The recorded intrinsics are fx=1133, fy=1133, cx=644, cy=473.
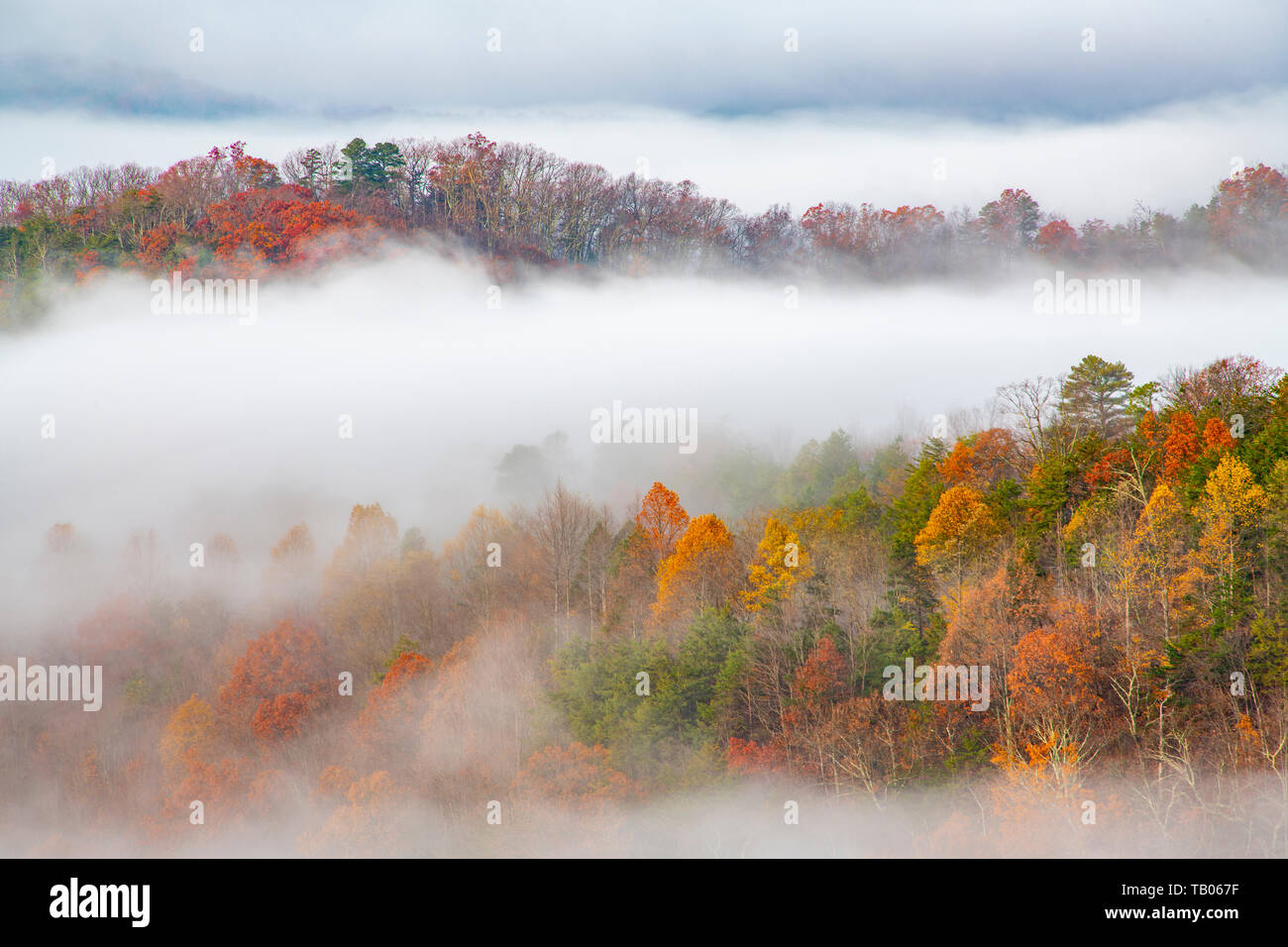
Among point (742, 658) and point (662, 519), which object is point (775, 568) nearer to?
point (742, 658)

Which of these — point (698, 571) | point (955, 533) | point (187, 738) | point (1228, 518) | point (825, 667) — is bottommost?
point (187, 738)

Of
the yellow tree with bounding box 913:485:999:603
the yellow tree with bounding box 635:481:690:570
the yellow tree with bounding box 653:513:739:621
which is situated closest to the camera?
the yellow tree with bounding box 913:485:999:603

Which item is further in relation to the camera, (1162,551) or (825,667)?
(825,667)

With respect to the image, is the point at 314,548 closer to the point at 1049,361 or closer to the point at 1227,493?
the point at 1227,493

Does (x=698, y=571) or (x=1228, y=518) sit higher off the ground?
(x=1228, y=518)

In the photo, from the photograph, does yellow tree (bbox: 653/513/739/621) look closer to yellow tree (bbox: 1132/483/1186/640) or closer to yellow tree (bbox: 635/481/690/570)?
yellow tree (bbox: 635/481/690/570)

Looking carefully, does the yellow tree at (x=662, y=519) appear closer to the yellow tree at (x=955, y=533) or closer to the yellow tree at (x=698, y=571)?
the yellow tree at (x=698, y=571)

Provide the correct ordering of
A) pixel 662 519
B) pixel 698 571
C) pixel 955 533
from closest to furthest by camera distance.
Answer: pixel 955 533
pixel 698 571
pixel 662 519

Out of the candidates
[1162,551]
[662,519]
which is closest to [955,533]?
[1162,551]

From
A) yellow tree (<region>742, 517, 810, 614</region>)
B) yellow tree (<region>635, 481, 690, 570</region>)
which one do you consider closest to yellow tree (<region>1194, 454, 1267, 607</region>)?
yellow tree (<region>742, 517, 810, 614</region>)

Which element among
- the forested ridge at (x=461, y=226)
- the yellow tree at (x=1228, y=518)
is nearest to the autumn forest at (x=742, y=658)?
the yellow tree at (x=1228, y=518)
